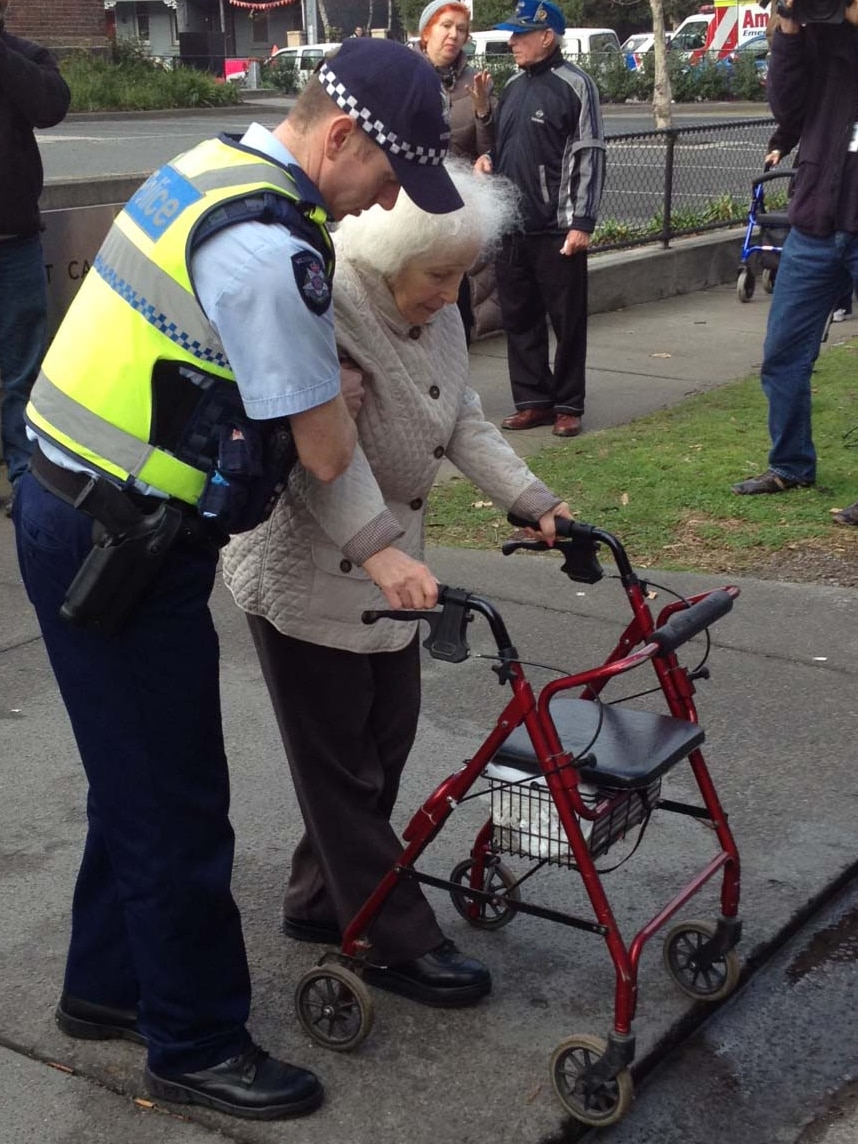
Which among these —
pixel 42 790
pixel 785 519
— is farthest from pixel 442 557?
pixel 42 790

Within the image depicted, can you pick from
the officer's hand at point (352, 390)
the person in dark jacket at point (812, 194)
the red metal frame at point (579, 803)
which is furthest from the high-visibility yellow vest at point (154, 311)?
the person in dark jacket at point (812, 194)

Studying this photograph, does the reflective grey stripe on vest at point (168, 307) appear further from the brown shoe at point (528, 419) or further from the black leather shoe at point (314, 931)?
the brown shoe at point (528, 419)

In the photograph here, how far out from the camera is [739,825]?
12.8ft

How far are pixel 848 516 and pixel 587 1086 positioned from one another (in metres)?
3.92

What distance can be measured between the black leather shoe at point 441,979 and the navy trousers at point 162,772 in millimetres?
421

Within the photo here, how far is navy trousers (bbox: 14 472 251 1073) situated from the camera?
8.53ft

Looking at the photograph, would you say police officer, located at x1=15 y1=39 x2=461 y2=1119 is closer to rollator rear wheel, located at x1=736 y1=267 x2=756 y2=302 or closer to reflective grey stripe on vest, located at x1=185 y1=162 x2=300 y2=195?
reflective grey stripe on vest, located at x1=185 y1=162 x2=300 y2=195

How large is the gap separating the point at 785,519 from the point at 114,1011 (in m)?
4.02

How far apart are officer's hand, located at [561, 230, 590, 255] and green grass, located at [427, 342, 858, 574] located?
951 mm

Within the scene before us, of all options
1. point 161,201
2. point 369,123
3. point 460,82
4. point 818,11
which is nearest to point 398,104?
point 369,123

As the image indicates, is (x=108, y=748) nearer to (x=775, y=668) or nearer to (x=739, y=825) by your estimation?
(x=739, y=825)

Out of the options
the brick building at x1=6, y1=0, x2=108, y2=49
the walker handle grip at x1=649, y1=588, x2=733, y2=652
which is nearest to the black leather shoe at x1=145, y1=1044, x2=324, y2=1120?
the walker handle grip at x1=649, y1=588, x2=733, y2=652

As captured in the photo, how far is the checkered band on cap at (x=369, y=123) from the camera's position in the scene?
8.04 feet

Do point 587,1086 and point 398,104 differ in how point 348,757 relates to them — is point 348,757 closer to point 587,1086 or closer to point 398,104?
point 587,1086
